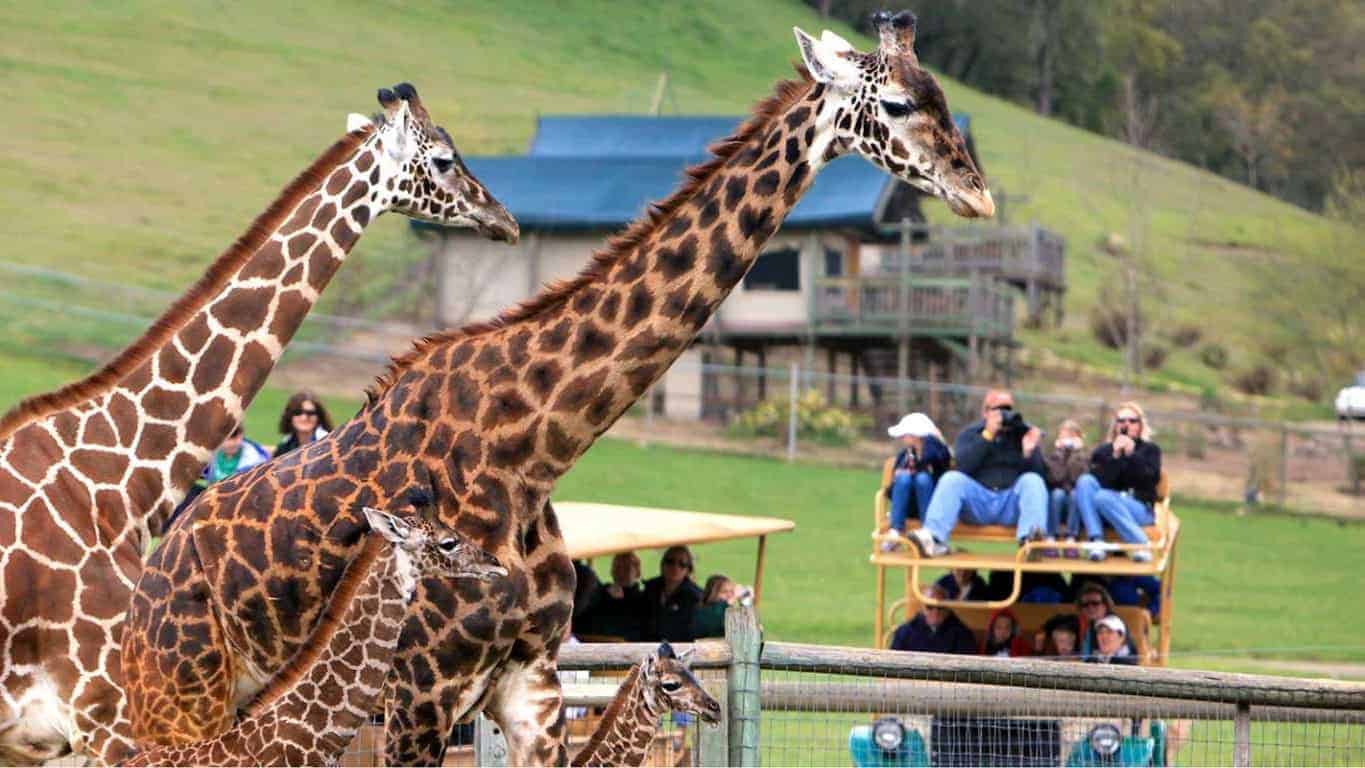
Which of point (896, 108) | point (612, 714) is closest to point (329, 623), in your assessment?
point (612, 714)

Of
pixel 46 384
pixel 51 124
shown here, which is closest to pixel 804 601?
pixel 46 384

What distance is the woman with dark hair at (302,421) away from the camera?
39.1ft

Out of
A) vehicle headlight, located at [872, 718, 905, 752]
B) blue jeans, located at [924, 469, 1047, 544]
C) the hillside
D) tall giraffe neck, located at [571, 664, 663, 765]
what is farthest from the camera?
the hillside

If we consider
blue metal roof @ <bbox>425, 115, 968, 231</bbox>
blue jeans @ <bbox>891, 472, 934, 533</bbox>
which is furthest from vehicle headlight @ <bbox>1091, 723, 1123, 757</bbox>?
blue metal roof @ <bbox>425, 115, 968, 231</bbox>

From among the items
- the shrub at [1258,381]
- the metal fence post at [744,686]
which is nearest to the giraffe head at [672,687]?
the metal fence post at [744,686]

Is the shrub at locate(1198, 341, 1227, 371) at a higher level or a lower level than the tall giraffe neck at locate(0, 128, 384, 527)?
higher

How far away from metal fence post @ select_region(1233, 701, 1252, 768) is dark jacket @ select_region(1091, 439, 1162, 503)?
14.4 ft

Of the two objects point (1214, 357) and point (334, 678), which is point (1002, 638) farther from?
point (1214, 357)

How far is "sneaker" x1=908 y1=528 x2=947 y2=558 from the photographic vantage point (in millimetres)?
12891

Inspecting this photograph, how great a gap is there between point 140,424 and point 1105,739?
531 centimetres

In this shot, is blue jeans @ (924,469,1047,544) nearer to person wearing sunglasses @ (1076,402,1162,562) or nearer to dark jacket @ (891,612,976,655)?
person wearing sunglasses @ (1076,402,1162,562)

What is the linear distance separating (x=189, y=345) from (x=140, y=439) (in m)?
0.35

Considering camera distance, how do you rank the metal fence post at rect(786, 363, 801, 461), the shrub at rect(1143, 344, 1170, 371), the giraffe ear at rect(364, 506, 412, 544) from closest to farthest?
the giraffe ear at rect(364, 506, 412, 544) < the metal fence post at rect(786, 363, 801, 461) < the shrub at rect(1143, 344, 1170, 371)

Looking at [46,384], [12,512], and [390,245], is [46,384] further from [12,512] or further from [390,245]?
[12,512]
